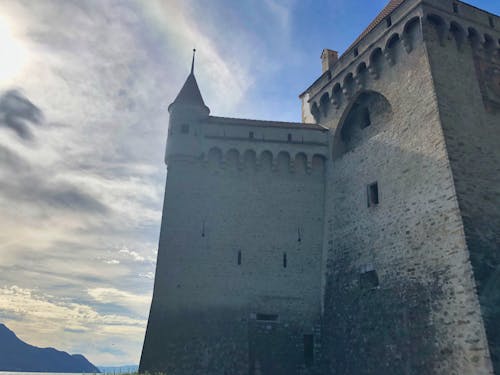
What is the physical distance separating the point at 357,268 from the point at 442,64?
776 cm

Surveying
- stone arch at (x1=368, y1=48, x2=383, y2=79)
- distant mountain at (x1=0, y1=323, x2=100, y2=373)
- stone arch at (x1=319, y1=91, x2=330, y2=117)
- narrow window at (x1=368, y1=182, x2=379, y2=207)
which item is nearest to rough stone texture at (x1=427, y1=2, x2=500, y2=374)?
stone arch at (x1=368, y1=48, x2=383, y2=79)

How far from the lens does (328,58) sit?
20.1 m

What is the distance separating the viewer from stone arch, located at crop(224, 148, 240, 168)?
17.4 m

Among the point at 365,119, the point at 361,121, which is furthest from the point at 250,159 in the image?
the point at 365,119

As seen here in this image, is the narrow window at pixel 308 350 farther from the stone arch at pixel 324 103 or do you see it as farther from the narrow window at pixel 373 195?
the stone arch at pixel 324 103

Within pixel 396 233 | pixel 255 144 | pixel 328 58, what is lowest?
pixel 396 233

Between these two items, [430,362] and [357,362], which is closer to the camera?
[430,362]

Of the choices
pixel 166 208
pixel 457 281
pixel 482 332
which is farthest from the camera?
pixel 166 208

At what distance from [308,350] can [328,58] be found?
14.1 m

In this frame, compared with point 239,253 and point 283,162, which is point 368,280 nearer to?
point 239,253

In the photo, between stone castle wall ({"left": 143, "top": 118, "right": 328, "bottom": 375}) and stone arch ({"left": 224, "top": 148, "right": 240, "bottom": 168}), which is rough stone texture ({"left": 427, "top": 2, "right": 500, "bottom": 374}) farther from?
stone arch ({"left": 224, "top": 148, "right": 240, "bottom": 168})

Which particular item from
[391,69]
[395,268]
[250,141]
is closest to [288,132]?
[250,141]

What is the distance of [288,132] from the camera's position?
706 inches

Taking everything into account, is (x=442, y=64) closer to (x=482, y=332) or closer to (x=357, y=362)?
(x=482, y=332)
